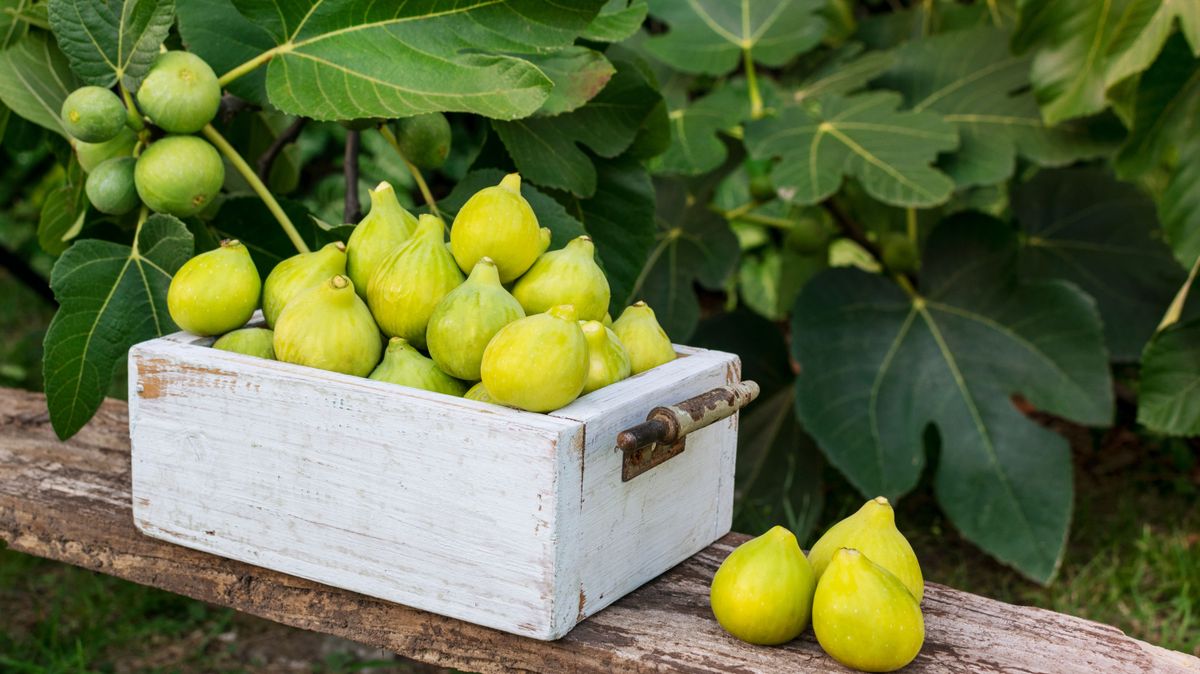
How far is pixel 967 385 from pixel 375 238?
1.22m

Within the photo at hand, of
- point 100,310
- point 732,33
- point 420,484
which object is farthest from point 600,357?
point 732,33

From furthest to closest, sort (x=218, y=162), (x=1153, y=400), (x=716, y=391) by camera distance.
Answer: (x=1153, y=400), (x=218, y=162), (x=716, y=391)

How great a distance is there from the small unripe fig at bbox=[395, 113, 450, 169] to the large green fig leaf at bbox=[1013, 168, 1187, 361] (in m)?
Answer: 1.38

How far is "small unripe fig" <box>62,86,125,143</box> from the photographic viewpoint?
3.59 feet

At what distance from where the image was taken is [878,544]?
2.98ft

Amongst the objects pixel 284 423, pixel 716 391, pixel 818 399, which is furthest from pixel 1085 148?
pixel 284 423

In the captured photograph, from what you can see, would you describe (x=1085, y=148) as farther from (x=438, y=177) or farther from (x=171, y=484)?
(x=438, y=177)

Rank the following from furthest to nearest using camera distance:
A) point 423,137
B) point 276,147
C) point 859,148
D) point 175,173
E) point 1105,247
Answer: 1. point 1105,247
2. point 859,148
3. point 276,147
4. point 423,137
5. point 175,173

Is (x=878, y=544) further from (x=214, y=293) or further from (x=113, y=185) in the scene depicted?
(x=113, y=185)

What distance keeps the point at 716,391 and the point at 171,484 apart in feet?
1.60

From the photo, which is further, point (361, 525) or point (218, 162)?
point (218, 162)

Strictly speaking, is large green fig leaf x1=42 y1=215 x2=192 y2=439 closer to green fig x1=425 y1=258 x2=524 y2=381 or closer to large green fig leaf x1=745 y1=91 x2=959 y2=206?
green fig x1=425 y1=258 x2=524 y2=381

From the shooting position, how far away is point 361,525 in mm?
939

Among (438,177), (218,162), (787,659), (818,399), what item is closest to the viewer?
(787,659)
